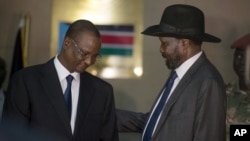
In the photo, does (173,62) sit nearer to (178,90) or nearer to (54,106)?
(178,90)

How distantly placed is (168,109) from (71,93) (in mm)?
524

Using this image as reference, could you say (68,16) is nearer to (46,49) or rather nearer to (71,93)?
(46,49)

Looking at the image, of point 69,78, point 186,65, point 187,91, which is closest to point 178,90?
point 187,91

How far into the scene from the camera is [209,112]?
2506mm

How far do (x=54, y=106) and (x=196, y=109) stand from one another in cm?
73

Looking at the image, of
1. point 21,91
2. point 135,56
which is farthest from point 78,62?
point 135,56

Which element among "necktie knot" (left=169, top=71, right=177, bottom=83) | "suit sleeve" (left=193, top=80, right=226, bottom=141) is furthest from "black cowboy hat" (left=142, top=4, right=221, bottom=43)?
"suit sleeve" (left=193, top=80, right=226, bottom=141)

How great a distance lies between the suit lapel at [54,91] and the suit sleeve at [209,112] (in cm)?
66

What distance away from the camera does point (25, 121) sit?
2.41 metres

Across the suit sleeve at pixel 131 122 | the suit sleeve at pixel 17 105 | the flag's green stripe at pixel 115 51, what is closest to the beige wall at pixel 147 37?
the flag's green stripe at pixel 115 51

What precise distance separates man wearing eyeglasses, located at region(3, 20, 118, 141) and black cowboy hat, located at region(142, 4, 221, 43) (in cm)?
43

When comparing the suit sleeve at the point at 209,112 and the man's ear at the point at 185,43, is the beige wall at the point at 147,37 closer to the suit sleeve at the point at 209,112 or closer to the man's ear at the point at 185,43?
the man's ear at the point at 185,43

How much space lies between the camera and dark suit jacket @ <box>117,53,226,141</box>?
2.51 meters

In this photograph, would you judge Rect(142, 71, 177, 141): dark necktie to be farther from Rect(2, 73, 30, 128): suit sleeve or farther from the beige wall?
the beige wall
